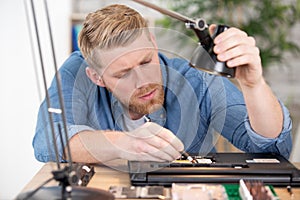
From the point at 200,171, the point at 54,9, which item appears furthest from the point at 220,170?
the point at 54,9

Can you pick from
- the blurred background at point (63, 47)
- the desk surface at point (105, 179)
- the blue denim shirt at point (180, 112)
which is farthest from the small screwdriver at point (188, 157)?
the blurred background at point (63, 47)

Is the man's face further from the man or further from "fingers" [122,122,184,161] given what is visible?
"fingers" [122,122,184,161]

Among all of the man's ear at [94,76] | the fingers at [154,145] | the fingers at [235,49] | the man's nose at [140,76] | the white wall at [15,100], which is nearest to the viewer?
the fingers at [235,49]

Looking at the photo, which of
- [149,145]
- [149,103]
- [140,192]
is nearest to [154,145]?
[149,145]

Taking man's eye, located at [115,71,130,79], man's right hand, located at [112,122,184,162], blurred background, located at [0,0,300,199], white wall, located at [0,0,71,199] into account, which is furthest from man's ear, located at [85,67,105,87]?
white wall, located at [0,0,71,199]

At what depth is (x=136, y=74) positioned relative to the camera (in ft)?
4.52

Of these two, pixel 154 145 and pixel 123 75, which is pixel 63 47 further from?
pixel 154 145

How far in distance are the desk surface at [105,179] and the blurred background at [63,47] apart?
44.4 inches

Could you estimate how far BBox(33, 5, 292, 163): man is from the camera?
51.8 inches

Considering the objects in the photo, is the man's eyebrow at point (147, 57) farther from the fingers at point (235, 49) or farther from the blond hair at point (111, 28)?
the fingers at point (235, 49)

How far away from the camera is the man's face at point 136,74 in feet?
4.53

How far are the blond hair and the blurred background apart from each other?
848 mm

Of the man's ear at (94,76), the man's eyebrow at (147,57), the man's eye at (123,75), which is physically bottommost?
the man's ear at (94,76)

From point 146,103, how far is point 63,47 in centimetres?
194
